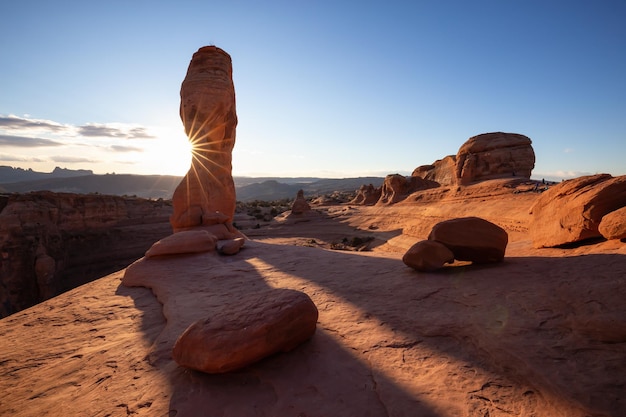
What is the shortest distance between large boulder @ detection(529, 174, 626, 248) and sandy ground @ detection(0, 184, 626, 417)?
0.43 metres

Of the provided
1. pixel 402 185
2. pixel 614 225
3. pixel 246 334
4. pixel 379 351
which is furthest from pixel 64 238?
pixel 614 225

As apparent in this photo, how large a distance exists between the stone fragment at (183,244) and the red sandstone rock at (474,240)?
6421 millimetres

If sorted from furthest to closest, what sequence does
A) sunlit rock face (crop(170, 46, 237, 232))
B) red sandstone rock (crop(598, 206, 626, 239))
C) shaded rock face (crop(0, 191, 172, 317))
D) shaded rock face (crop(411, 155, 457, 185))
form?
shaded rock face (crop(411, 155, 457, 185)) → shaded rock face (crop(0, 191, 172, 317)) → sunlit rock face (crop(170, 46, 237, 232)) → red sandstone rock (crop(598, 206, 626, 239))

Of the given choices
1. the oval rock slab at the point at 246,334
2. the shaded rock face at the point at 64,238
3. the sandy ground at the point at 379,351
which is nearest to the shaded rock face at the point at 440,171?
the sandy ground at the point at 379,351

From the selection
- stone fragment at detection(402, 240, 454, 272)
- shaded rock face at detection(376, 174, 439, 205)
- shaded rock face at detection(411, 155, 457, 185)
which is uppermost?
shaded rock face at detection(411, 155, 457, 185)

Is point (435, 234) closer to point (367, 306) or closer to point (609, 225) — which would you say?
point (367, 306)

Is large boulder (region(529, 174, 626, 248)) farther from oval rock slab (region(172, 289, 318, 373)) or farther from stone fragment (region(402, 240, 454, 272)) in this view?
oval rock slab (region(172, 289, 318, 373))

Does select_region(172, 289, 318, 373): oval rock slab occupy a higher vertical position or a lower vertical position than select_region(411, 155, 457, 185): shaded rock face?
lower

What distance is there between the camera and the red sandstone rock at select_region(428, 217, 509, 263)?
489 cm

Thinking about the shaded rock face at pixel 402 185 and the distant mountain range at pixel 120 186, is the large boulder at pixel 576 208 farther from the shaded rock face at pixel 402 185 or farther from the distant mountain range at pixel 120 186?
the distant mountain range at pixel 120 186

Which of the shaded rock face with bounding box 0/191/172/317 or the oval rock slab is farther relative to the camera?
the shaded rock face with bounding box 0/191/172/317

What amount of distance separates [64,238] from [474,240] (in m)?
26.3

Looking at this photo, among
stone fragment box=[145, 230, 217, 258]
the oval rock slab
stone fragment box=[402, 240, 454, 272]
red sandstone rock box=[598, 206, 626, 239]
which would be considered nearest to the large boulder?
red sandstone rock box=[598, 206, 626, 239]

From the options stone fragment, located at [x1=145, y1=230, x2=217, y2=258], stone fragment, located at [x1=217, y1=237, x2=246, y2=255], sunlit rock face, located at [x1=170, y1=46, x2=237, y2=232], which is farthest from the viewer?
sunlit rock face, located at [x1=170, y1=46, x2=237, y2=232]
